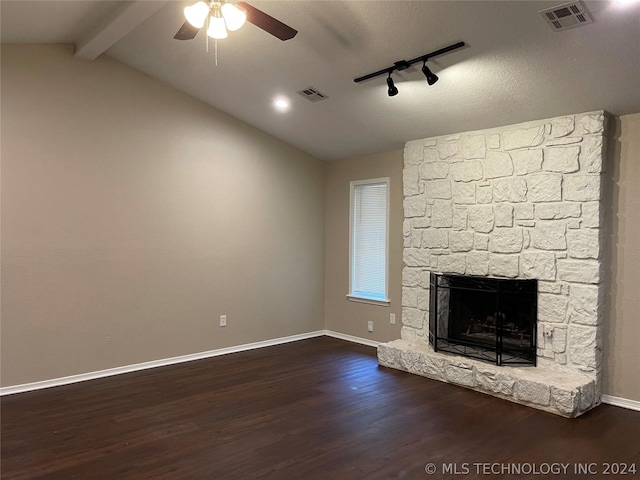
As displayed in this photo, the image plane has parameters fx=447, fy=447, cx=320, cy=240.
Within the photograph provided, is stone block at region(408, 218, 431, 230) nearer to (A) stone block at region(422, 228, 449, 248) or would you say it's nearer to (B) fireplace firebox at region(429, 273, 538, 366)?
(A) stone block at region(422, 228, 449, 248)

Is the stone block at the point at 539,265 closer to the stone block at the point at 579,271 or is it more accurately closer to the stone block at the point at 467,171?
the stone block at the point at 579,271

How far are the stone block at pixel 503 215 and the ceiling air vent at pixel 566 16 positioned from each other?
1747 mm

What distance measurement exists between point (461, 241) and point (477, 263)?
29 centimetres

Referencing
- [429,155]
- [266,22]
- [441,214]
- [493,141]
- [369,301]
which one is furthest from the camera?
[369,301]

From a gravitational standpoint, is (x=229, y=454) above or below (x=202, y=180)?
below

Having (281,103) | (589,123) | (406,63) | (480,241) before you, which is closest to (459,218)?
(480,241)

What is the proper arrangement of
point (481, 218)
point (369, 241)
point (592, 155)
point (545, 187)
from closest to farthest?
1. point (592, 155)
2. point (545, 187)
3. point (481, 218)
4. point (369, 241)

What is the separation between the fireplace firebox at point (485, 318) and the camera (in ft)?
13.4

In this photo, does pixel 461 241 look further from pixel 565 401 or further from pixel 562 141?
pixel 565 401

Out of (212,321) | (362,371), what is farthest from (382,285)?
(212,321)

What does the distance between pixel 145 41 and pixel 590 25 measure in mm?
3530

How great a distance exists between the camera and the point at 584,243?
3754 millimetres

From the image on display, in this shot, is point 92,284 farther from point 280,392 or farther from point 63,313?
point 280,392

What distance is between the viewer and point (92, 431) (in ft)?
10.3
